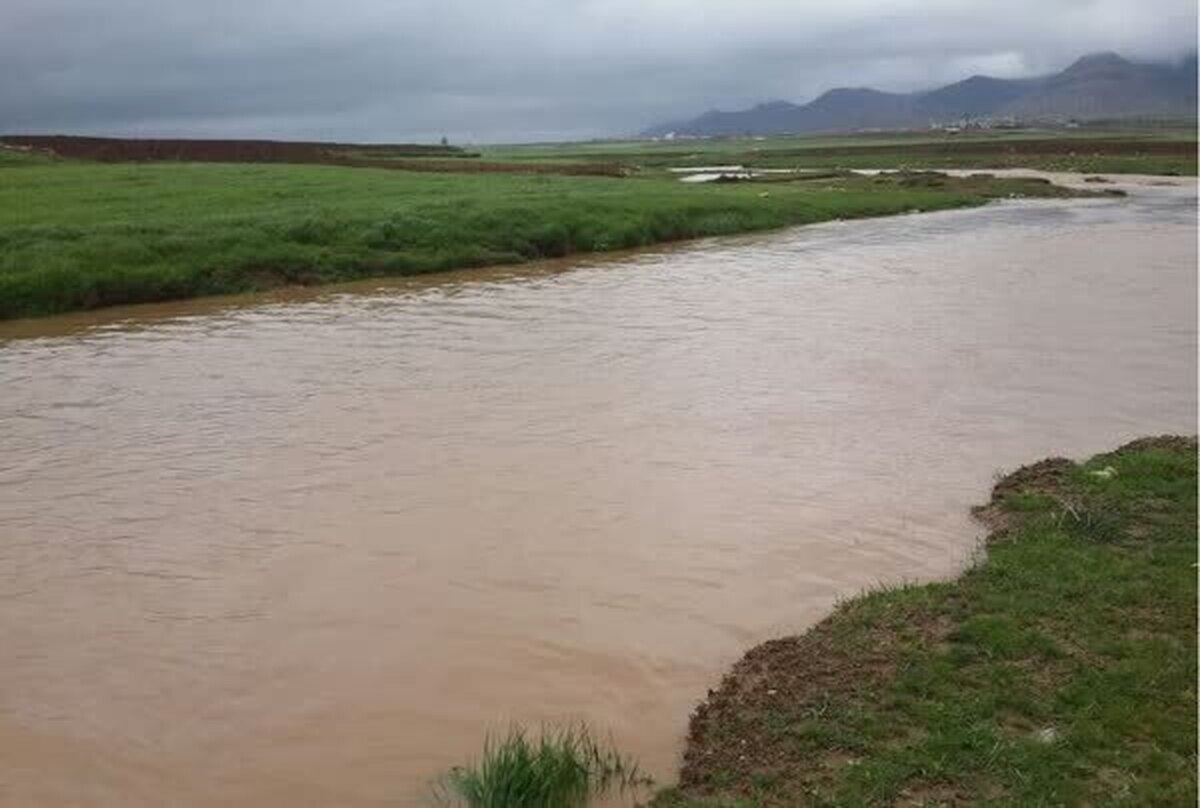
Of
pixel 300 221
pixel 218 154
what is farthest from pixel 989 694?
pixel 218 154

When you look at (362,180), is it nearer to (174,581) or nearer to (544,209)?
(544,209)

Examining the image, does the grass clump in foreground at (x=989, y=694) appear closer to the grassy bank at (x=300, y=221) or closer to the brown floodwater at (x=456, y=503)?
the brown floodwater at (x=456, y=503)

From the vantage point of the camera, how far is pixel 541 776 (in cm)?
646

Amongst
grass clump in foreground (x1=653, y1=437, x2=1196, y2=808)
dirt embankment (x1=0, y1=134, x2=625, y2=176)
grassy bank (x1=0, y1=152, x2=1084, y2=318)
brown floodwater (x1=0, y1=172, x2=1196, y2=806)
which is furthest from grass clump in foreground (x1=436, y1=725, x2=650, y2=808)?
dirt embankment (x1=0, y1=134, x2=625, y2=176)

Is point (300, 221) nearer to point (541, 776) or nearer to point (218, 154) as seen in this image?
point (541, 776)

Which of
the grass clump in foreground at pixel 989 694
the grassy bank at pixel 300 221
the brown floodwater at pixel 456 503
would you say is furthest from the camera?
the grassy bank at pixel 300 221

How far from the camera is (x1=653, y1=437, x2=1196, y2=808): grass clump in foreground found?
251 inches

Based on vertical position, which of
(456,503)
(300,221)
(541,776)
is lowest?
(541,776)

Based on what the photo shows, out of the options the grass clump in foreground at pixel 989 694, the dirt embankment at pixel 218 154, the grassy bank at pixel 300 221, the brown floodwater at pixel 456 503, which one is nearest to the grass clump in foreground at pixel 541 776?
the brown floodwater at pixel 456 503

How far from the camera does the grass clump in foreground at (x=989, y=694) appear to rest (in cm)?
638

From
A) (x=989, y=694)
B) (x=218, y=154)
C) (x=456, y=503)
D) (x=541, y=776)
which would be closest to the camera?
(x=541, y=776)

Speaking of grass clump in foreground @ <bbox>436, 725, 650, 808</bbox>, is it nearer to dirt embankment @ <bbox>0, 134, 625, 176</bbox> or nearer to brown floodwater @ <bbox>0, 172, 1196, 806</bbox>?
brown floodwater @ <bbox>0, 172, 1196, 806</bbox>

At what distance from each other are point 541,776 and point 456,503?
598 cm

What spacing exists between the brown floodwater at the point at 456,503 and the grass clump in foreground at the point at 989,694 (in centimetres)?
59
